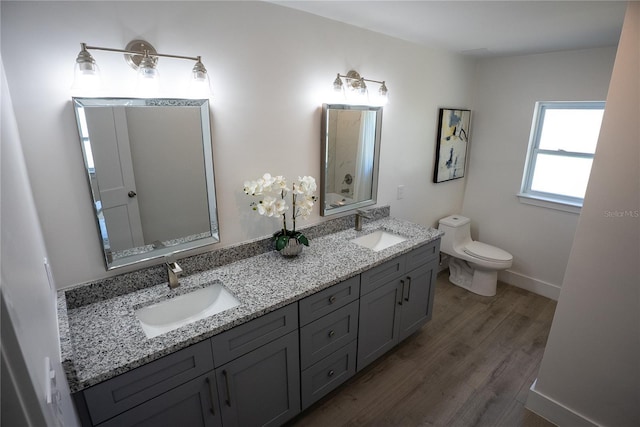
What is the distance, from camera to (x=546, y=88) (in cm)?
290

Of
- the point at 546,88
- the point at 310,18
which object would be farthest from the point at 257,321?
the point at 546,88

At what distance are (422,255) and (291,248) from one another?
97cm

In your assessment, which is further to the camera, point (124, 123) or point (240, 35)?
point (240, 35)

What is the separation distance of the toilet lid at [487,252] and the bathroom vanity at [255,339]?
3.25 feet

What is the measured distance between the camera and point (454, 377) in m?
2.20

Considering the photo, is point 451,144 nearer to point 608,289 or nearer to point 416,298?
point 416,298

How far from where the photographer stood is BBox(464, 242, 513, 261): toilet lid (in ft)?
10.0

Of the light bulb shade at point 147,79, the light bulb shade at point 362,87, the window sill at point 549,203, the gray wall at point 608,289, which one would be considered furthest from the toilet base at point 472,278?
the light bulb shade at point 147,79

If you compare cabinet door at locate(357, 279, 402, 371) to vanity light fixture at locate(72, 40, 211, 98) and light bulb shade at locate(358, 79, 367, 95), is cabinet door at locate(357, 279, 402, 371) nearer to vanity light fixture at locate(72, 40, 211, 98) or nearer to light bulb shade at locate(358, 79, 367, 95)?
light bulb shade at locate(358, 79, 367, 95)

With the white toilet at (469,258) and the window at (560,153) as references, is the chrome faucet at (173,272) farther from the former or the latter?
the window at (560,153)

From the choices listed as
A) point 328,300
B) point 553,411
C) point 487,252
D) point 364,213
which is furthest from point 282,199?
point 487,252

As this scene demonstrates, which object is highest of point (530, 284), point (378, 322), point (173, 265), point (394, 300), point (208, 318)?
point (173, 265)

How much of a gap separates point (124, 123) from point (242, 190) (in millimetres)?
664

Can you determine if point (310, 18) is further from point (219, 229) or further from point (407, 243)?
point (407, 243)
